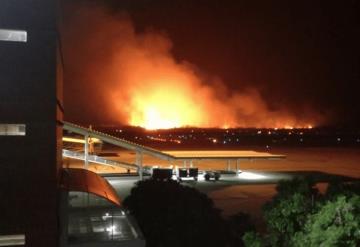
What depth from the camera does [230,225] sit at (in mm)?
18859

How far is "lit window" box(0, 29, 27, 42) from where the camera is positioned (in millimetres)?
14633

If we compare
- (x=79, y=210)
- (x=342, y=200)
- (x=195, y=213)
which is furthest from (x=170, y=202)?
(x=342, y=200)

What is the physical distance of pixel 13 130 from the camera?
15.1 meters

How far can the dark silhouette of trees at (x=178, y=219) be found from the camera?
58.2 feet

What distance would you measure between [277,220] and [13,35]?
967 cm

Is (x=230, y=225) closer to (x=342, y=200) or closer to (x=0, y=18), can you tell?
(x=342, y=200)

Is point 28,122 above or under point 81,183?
above

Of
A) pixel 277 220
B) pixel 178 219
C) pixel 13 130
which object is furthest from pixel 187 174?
pixel 277 220

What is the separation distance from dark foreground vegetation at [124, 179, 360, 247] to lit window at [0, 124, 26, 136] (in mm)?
6639

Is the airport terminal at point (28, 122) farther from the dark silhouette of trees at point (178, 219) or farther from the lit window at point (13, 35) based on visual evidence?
→ the dark silhouette of trees at point (178, 219)

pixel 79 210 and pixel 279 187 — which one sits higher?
pixel 279 187

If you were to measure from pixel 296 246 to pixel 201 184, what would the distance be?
3395cm

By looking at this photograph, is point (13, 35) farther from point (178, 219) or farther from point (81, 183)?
point (178, 219)

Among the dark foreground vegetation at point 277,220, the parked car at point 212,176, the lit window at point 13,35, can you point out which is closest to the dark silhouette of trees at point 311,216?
the dark foreground vegetation at point 277,220
